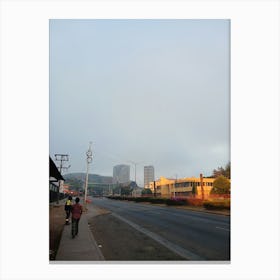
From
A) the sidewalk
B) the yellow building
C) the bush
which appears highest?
the sidewalk

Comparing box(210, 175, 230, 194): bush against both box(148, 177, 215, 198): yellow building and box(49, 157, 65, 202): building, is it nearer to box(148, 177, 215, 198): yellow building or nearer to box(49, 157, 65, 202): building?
box(148, 177, 215, 198): yellow building

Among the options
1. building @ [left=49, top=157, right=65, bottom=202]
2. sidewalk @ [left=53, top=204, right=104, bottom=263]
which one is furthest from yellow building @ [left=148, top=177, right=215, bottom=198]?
sidewalk @ [left=53, top=204, right=104, bottom=263]

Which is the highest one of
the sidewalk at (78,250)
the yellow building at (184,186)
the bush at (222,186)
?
the sidewalk at (78,250)

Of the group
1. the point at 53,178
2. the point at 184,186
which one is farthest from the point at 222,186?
the point at 53,178

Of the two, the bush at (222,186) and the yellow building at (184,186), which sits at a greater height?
the bush at (222,186)

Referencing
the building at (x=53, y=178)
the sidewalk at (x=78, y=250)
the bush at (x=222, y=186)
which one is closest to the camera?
the sidewalk at (x=78, y=250)

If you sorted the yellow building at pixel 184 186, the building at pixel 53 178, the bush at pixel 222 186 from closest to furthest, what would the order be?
the building at pixel 53 178
the bush at pixel 222 186
the yellow building at pixel 184 186

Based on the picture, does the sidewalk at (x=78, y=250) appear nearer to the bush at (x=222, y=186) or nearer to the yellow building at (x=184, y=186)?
the bush at (x=222, y=186)

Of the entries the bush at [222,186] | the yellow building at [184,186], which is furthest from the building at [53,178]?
the yellow building at [184,186]

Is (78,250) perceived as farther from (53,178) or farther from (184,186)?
(184,186)
